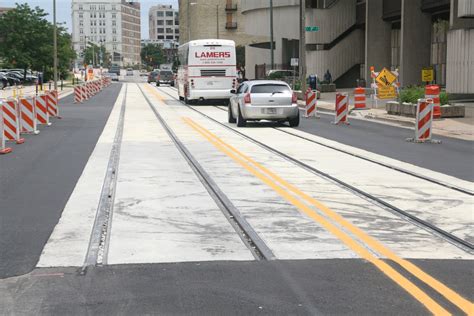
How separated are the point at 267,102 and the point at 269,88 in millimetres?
502

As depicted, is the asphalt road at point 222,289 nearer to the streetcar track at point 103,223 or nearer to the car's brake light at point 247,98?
the streetcar track at point 103,223

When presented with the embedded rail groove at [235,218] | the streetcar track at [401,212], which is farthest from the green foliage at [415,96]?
the embedded rail groove at [235,218]

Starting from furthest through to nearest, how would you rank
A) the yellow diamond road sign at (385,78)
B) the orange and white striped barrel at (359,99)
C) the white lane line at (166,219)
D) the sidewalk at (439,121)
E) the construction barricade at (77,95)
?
the construction barricade at (77,95) → the yellow diamond road sign at (385,78) → the orange and white striped barrel at (359,99) → the sidewalk at (439,121) → the white lane line at (166,219)

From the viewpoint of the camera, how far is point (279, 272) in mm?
6109

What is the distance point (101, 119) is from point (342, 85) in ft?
118

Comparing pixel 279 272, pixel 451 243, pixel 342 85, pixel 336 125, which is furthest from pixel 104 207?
pixel 342 85

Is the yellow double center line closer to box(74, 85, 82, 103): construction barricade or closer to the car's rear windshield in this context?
the car's rear windshield

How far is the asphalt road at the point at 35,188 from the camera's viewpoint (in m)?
7.05

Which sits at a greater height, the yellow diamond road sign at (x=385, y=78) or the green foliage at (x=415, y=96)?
the yellow diamond road sign at (x=385, y=78)

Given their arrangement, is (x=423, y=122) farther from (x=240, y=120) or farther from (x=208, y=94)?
(x=208, y=94)

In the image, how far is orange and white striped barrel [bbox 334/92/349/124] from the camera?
A: 2395 centimetres

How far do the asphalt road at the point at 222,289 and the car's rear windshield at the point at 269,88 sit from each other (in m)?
16.2

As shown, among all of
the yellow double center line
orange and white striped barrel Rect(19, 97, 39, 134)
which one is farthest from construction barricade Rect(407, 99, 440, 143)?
orange and white striped barrel Rect(19, 97, 39, 134)

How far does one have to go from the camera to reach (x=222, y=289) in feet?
18.5
